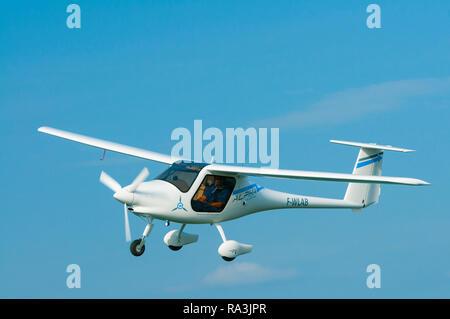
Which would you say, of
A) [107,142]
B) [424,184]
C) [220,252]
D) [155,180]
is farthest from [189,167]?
[424,184]

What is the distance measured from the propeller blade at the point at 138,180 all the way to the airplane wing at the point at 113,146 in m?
3.21

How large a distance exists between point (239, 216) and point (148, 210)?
310 centimetres

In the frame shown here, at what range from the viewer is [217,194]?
2336 cm

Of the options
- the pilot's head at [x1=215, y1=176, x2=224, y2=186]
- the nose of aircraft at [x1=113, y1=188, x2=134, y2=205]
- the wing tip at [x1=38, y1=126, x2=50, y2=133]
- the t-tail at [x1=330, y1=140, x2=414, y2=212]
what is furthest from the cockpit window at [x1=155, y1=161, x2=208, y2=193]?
the wing tip at [x1=38, y1=126, x2=50, y2=133]

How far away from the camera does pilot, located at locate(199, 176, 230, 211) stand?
76.0 ft

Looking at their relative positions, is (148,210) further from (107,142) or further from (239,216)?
(107,142)

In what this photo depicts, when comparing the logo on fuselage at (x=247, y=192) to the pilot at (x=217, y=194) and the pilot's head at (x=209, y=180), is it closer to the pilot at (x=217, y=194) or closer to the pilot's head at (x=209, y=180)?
the pilot at (x=217, y=194)

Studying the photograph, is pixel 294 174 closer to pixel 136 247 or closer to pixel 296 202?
pixel 296 202

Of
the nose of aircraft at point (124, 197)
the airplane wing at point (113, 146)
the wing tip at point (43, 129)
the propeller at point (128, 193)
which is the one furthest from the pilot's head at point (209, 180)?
the wing tip at point (43, 129)

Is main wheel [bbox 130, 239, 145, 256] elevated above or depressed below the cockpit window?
below

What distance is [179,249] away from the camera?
2467 cm

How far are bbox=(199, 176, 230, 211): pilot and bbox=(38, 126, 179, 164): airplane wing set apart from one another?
2.53m

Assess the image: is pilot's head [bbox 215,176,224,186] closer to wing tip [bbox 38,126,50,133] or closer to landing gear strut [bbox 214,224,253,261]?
landing gear strut [bbox 214,224,253,261]

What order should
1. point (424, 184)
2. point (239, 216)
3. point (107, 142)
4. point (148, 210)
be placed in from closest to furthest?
point (424, 184), point (148, 210), point (239, 216), point (107, 142)
